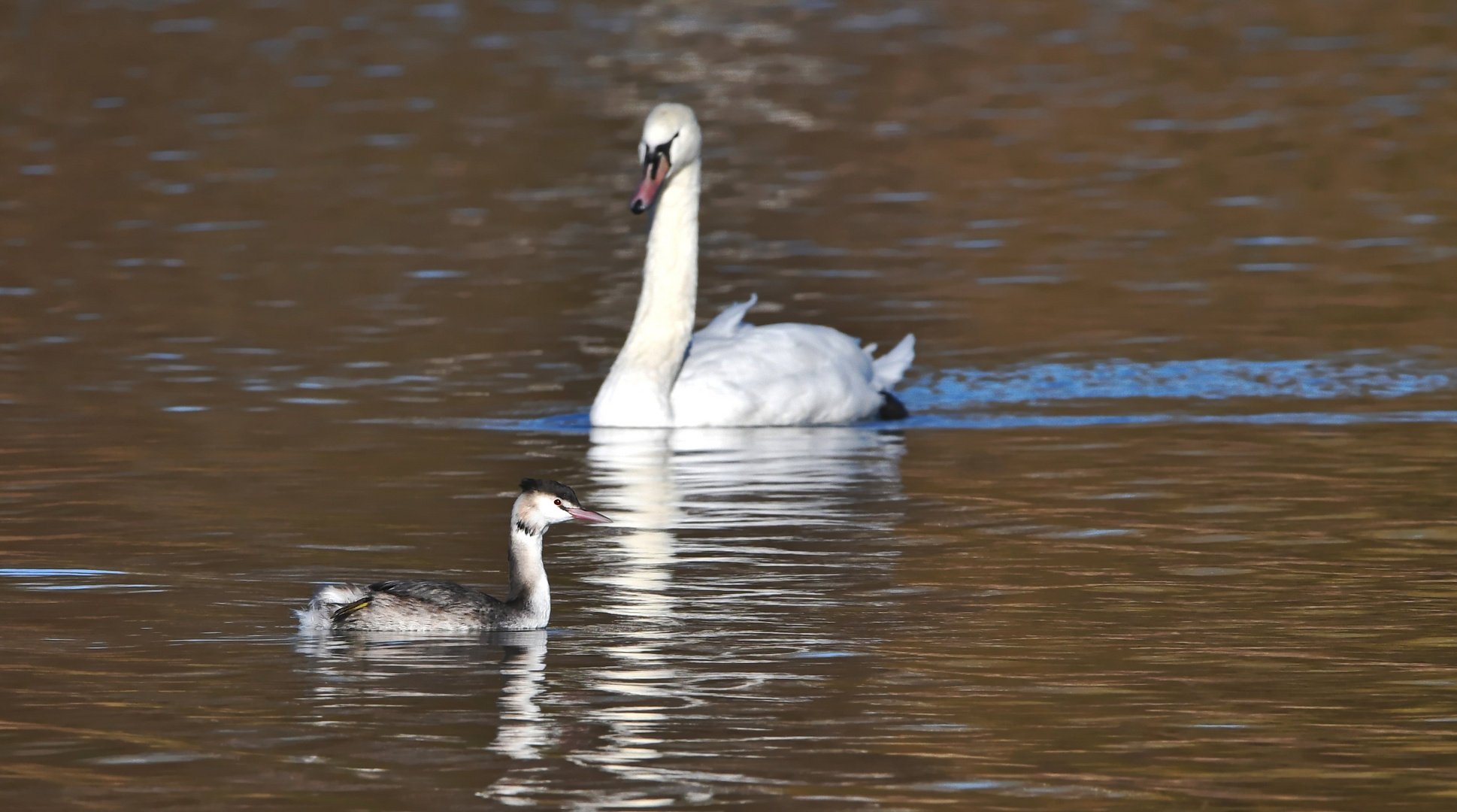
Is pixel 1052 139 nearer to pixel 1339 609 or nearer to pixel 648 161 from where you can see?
pixel 648 161

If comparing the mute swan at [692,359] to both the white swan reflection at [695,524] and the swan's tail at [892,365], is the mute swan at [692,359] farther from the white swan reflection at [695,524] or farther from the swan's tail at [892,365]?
the white swan reflection at [695,524]

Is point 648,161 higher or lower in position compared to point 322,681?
higher

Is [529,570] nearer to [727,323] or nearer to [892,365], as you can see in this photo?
[727,323]

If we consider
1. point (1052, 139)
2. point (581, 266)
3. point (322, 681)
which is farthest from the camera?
point (1052, 139)

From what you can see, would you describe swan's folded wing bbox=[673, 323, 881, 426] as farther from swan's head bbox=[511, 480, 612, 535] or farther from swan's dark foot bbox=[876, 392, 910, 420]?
swan's head bbox=[511, 480, 612, 535]

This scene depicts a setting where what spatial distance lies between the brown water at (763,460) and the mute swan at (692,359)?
28 centimetres

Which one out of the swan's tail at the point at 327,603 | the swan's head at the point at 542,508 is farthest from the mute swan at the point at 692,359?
the swan's tail at the point at 327,603

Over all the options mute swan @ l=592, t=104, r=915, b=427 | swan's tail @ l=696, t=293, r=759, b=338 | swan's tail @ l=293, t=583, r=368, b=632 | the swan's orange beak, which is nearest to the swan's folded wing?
mute swan @ l=592, t=104, r=915, b=427

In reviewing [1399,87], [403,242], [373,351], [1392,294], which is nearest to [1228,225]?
[1392,294]

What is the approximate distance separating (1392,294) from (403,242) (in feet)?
32.6

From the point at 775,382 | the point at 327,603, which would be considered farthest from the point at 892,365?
the point at 327,603

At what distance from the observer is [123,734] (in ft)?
29.3

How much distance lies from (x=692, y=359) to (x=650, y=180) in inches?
48.5

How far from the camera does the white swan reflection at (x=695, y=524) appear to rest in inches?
365
